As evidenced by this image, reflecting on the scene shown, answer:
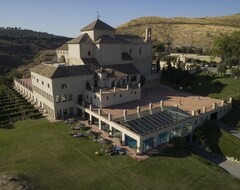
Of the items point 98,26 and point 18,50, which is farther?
point 18,50

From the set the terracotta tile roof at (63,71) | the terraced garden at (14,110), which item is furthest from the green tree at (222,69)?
the terraced garden at (14,110)

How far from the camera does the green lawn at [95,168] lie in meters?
27.1

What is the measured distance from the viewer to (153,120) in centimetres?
3819

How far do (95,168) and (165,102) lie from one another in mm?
26300

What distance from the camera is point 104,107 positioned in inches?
1823

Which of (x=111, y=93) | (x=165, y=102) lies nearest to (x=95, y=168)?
(x=111, y=93)

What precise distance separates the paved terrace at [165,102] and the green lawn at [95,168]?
413 inches

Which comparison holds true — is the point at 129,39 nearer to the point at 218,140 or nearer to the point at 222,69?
the point at 222,69

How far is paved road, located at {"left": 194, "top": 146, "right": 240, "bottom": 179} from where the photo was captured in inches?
1283

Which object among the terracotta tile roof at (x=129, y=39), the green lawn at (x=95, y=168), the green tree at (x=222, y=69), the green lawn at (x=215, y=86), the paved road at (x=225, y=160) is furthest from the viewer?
the green tree at (x=222, y=69)

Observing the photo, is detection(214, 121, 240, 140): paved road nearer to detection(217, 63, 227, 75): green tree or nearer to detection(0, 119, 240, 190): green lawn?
detection(0, 119, 240, 190): green lawn

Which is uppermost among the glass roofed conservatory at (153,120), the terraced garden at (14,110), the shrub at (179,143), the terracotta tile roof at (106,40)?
the terracotta tile roof at (106,40)

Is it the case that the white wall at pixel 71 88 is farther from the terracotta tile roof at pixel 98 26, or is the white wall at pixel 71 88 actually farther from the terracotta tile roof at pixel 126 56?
the terracotta tile roof at pixel 98 26

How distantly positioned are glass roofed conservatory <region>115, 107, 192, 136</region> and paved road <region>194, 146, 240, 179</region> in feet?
22.1
